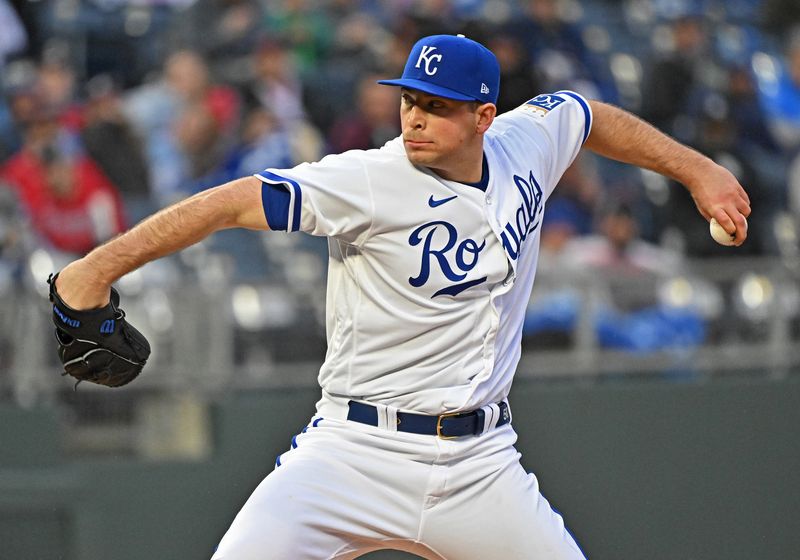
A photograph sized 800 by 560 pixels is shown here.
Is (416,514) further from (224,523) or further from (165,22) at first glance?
(165,22)

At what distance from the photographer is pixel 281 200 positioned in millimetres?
3666

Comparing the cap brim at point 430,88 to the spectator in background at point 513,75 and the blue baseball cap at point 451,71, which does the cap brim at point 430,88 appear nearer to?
the blue baseball cap at point 451,71

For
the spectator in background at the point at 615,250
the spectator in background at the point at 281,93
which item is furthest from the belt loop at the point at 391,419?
the spectator in background at the point at 281,93

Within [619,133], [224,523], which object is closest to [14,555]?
[224,523]

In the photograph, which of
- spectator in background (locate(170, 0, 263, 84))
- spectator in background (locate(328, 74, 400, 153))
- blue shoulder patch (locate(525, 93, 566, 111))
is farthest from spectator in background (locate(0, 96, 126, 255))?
blue shoulder patch (locate(525, 93, 566, 111))

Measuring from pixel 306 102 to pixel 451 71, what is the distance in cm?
545

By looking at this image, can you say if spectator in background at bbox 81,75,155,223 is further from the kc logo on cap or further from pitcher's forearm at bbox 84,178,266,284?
pitcher's forearm at bbox 84,178,266,284

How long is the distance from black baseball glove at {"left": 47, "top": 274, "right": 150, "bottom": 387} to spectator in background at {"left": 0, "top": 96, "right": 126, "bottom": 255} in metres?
3.89

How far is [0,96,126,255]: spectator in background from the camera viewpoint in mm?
7578

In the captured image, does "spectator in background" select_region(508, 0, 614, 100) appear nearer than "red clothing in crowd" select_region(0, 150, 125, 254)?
No

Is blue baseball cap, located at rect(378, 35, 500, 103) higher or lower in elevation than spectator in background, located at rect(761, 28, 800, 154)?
lower

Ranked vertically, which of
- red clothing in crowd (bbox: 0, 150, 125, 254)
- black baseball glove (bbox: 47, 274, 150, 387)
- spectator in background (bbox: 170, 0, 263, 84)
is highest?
spectator in background (bbox: 170, 0, 263, 84)

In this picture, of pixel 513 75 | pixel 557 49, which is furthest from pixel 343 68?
pixel 557 49

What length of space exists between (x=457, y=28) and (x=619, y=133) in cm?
499
